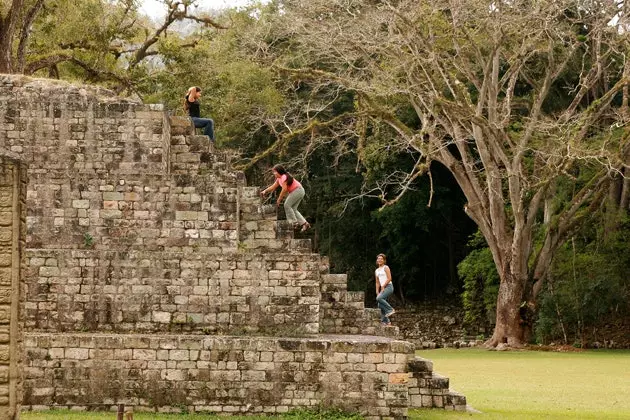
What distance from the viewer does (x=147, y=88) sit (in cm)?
3762

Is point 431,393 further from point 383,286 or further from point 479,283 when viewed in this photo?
point 479,283

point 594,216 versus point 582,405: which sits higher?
point 594,216

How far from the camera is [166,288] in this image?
15.4 metres

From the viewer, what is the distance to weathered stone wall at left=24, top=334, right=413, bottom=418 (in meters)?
14.5

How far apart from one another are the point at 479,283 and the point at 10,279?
109 ft

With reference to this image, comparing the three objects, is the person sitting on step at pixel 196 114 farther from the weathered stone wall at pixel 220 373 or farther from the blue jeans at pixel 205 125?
the weathered stone wall at pixel 220 373

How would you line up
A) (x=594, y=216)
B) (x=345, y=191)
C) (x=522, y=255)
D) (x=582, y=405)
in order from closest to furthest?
(x=582, y=405) → (x=522, y=255) → (x=594, y=216) → (x=345, y=191)

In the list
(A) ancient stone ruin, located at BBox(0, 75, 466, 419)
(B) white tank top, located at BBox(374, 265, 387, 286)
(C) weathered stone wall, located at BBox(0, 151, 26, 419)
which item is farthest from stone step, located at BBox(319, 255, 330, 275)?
(C) weathered stone wall, located at BBox(0, 151, 26, 419)

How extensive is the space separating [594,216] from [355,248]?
1190cm

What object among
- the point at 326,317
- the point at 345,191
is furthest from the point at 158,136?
the point at 345,191

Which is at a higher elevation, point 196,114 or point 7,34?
point 7,34

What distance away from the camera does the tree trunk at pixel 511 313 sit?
32438 mm

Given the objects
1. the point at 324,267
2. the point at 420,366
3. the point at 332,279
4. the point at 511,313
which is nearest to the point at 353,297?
the point at 332,279

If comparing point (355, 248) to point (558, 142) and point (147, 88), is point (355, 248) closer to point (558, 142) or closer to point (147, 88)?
point (147, 88)
